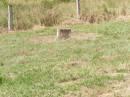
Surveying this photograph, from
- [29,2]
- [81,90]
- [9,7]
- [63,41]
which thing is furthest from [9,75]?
[29,2]

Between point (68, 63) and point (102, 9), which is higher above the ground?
point (102, 9)

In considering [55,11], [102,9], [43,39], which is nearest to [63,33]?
[43,39]

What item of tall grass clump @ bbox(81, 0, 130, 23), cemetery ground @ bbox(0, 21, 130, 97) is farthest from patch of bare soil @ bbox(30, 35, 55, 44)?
tall grass clump @ bbox(81, 0, 130, 23)

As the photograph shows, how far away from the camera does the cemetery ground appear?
8.09 metres

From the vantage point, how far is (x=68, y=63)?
10391 mm

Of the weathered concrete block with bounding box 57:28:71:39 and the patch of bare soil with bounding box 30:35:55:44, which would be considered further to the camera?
the weathered concrete block with bounding box 57:28:71:39

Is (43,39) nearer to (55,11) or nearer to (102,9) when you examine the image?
(55,11)

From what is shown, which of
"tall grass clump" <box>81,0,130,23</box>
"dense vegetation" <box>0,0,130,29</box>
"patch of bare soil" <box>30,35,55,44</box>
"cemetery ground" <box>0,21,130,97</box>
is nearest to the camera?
"cemetery ground" <box>0,21,130,97</box>

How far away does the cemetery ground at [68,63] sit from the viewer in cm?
Answer: 809

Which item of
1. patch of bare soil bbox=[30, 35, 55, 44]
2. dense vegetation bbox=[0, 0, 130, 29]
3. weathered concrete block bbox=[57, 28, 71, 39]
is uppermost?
dense vegetation bbox=[0, 0, 130, 29]

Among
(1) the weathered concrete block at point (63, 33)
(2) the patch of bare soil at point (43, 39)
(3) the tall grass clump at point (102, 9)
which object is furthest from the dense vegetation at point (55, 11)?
(1) the weathered concrete block at point (63, 33)

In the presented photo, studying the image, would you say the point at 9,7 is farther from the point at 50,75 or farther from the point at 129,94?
the point at 129,94

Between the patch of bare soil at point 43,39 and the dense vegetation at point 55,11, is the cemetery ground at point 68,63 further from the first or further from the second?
the dense vegetation at point 55,11

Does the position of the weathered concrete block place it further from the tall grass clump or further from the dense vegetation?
the tall grass clump
